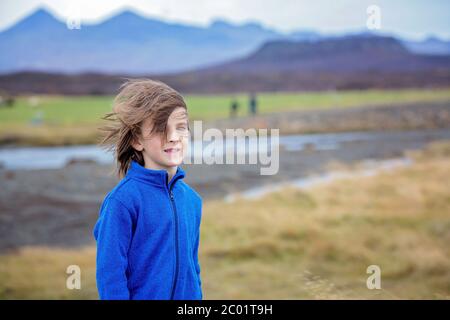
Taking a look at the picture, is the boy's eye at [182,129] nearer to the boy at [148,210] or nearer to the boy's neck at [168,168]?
the boy at [148,210]

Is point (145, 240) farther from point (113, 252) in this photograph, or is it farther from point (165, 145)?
point (165, 145)

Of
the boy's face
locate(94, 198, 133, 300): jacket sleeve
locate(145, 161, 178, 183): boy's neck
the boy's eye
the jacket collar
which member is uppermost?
the boy's eye

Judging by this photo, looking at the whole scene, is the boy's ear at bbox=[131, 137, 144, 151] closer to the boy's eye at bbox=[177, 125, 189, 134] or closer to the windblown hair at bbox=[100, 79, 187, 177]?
the windblown hair at bbox=[100, 79, 187, 177]

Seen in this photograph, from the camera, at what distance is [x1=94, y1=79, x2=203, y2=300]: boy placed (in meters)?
2.13

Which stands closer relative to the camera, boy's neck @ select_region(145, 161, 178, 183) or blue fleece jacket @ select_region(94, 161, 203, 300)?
blue fleece jacket @ select_region(94, 161, 203, 300)

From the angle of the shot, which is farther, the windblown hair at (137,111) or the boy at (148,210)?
the windblown hair at (137,111)

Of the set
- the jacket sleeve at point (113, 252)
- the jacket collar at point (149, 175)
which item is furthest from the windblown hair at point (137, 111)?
the jacket sleeve at point (113, 252)

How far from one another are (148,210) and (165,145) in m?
0.28

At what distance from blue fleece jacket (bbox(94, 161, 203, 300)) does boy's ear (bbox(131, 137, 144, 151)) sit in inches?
3.0

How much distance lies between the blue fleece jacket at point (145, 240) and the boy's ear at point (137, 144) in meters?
0.08

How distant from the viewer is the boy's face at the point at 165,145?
7.50ft

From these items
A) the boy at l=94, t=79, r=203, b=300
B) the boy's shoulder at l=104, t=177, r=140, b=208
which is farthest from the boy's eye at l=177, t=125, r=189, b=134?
the boy's shoulder at l=104, t=177, r=140, b=208

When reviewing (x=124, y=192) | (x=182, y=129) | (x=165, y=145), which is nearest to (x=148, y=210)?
(x=124, y=192)

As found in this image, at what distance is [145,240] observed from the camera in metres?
2.21
